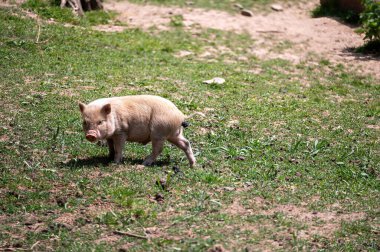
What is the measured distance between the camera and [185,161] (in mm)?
8219

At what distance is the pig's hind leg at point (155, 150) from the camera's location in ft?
25.4

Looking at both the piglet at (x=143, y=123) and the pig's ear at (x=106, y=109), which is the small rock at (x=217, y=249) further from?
the pig's ear at (x=106, y=109)

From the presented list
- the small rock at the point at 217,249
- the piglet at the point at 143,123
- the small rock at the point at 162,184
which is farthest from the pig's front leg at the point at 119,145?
the small rock at the point at 217,249

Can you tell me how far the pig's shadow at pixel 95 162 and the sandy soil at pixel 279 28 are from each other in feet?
26.3

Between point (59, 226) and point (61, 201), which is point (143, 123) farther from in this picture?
point (59, 226)

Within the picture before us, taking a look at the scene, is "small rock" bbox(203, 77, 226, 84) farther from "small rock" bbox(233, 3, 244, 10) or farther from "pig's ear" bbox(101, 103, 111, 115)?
"small rock" bbox(233, 3, 244, 10)

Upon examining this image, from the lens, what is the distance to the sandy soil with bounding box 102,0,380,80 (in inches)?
620

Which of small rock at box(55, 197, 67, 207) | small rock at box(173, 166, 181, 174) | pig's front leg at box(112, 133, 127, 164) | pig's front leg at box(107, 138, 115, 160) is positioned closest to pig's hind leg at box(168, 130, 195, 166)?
small rock at box(173, 166, 181, 174)

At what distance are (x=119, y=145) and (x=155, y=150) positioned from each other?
47cm

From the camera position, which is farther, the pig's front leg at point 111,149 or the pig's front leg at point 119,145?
the pig's front leg at point 111,149

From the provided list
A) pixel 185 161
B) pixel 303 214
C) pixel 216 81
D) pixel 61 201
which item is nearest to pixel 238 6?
pixel 216 81

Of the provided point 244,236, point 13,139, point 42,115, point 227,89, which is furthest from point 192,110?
point 244,236

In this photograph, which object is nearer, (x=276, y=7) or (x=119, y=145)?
(x=119, y=145)

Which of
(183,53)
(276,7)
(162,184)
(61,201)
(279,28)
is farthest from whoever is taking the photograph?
(276,7)
